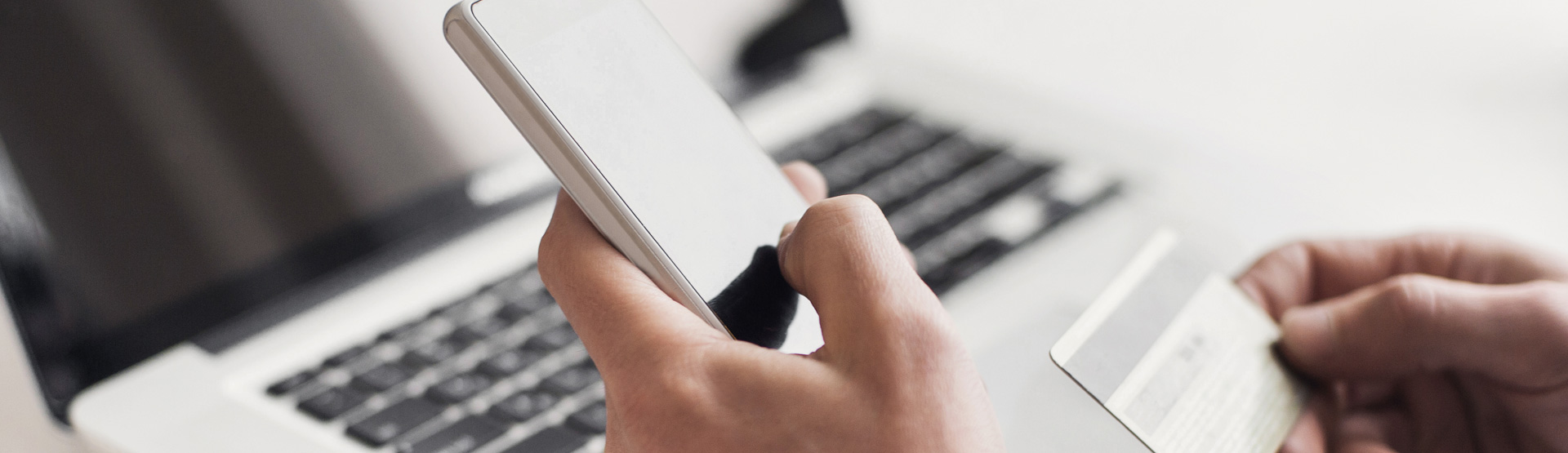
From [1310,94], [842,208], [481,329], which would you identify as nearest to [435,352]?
[481,329]

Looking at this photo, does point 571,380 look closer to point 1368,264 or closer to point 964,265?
point 964,265

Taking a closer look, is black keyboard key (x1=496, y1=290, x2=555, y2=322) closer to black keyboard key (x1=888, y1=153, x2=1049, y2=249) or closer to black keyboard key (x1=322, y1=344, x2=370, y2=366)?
black keyboard key (x1=322, y1=344, x2=370, y2=366)

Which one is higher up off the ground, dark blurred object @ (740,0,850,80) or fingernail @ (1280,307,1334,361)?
dark blurred object @ (740,0,850,80)

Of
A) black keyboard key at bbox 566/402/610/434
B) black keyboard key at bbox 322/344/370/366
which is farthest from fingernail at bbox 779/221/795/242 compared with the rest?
black keyboard key at bbox 322/344/370/366

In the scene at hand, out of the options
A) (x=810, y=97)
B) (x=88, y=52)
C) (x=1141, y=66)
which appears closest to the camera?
(x=88, y=52)

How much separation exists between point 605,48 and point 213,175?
0.25 meters

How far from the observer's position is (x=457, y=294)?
17.3 inches

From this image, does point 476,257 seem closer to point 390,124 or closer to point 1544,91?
point 390,124

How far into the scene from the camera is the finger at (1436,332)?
1.07ft

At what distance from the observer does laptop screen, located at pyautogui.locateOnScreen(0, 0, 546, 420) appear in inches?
14.6

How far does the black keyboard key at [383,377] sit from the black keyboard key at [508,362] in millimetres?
29

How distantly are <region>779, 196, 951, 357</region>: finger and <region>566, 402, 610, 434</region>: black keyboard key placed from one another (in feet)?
0.44

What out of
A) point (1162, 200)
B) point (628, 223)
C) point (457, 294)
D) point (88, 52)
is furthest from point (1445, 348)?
point (88, 52)

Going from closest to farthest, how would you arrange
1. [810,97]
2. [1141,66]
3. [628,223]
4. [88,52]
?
[628,223] < [88,52] < [810,97] < [1141,66]
